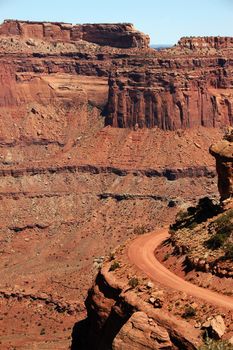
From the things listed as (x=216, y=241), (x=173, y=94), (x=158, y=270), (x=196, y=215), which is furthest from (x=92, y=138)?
(x=216, y=241)

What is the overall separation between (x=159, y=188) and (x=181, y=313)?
3098 inches

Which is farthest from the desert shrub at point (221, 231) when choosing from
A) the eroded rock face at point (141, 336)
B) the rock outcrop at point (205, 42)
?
the rock outcrop at point (205, 42)

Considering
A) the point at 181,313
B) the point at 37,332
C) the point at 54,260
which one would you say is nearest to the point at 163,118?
the point at 54,260

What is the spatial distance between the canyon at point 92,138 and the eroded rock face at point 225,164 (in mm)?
45043

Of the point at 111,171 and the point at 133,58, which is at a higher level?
the point at 133,58

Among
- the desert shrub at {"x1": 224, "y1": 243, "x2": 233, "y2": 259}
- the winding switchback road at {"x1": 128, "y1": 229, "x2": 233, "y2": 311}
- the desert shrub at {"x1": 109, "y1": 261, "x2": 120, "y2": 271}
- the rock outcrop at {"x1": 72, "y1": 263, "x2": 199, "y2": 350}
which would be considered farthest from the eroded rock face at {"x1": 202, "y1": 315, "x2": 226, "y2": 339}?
the desert shrub at {"x1": 109, "y1": 261, "x2": 120, "y2": 271}

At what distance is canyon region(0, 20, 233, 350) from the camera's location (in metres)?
101

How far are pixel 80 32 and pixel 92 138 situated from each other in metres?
19.4

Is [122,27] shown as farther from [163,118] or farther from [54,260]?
[54,260]

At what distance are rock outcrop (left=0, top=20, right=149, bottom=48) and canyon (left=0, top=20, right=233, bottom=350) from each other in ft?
0.48

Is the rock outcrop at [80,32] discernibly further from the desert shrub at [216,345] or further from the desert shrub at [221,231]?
the desert shrub at [216,345]

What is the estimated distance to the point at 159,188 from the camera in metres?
110

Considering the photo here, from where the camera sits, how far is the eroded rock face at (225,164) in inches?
1602

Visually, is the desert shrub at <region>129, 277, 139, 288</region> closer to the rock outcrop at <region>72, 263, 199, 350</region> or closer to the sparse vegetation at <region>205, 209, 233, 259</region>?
the rock outcrop at <region>72, 263, 199, 350</region>
